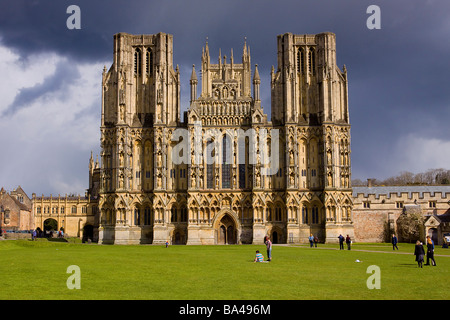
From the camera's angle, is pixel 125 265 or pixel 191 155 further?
pixel 191 155

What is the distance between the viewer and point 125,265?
31.2 metres

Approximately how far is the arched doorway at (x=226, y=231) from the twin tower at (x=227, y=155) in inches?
5.7

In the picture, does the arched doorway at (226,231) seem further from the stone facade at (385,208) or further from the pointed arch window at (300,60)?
the pointed arch window at (300,60)

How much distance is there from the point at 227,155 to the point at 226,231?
1105 cm

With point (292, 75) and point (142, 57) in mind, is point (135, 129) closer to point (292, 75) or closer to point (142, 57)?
point (142, 57)

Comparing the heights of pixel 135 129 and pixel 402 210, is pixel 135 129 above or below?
above

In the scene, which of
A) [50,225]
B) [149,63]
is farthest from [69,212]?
[149,63]

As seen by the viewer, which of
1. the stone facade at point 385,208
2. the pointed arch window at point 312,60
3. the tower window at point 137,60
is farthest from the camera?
the tower window at point 137,60

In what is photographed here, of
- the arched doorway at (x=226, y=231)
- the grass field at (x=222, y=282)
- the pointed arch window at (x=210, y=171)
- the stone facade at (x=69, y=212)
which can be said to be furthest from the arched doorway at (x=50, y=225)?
the grass field at (x=222, y=282)

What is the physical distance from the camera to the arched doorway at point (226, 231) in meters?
77.1

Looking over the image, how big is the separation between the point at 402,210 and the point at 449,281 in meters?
59.9

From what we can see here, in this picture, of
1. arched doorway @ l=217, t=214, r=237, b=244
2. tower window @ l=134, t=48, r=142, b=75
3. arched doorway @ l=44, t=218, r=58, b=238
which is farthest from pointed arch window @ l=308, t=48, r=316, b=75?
arched doorway @ l=44, t=218, r=58, b=238
